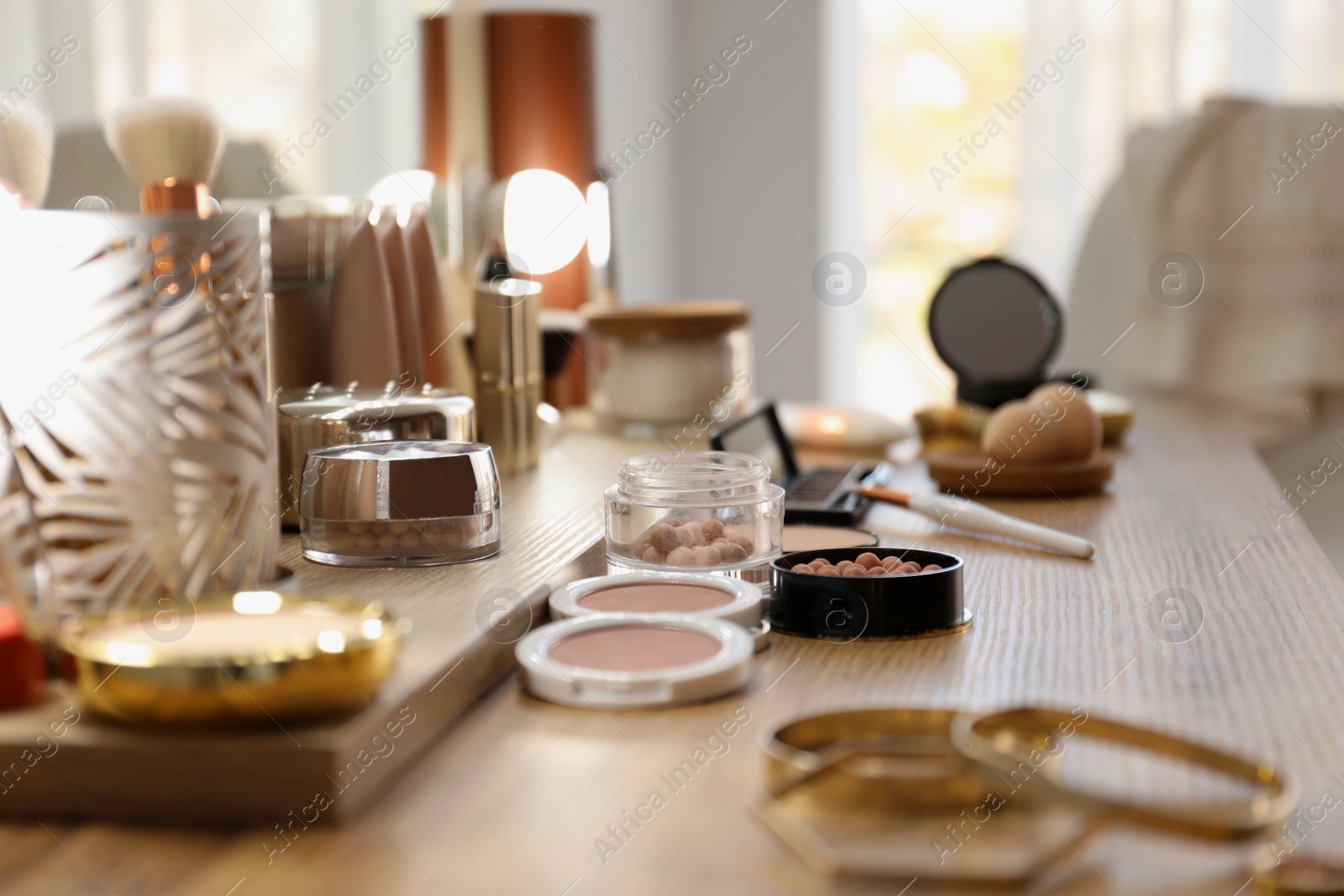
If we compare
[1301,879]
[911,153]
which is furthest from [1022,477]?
[911,153]

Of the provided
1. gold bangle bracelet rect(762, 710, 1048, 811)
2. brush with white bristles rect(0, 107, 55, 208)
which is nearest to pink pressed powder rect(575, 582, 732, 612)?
gold bangle bracelet rect(762, 710, 1048, 811)

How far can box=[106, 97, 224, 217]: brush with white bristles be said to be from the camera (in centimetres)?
57

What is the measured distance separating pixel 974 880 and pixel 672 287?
6.84 feet

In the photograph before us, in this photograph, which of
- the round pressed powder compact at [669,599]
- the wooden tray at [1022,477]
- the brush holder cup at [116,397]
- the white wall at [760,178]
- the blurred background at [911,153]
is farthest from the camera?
the white wall at [760,178]

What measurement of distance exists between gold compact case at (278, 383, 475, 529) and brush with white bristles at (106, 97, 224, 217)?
18cm

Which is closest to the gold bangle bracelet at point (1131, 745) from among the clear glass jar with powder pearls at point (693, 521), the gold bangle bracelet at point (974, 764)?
the gold bangle bracelet at point (974, 764)

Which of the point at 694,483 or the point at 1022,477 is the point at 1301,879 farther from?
the point at 1022,477

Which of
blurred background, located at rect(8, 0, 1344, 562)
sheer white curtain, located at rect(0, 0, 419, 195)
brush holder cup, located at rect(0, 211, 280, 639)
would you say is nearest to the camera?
brush holder cup, located at rect(0, 211, 280, 639)

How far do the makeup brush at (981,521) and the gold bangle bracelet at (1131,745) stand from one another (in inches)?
12.6

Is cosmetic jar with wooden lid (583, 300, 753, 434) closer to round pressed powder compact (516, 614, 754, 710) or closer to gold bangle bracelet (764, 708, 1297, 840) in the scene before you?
round pressed powder compact (516, 614, 754, 710)

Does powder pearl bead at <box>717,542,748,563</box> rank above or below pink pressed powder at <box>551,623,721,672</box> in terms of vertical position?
above

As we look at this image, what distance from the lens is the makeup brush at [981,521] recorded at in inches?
31.0

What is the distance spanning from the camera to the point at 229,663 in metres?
0.42

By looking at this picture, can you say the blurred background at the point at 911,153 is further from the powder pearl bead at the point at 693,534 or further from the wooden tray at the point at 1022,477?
the powder pearl bead at the point at 693,534
